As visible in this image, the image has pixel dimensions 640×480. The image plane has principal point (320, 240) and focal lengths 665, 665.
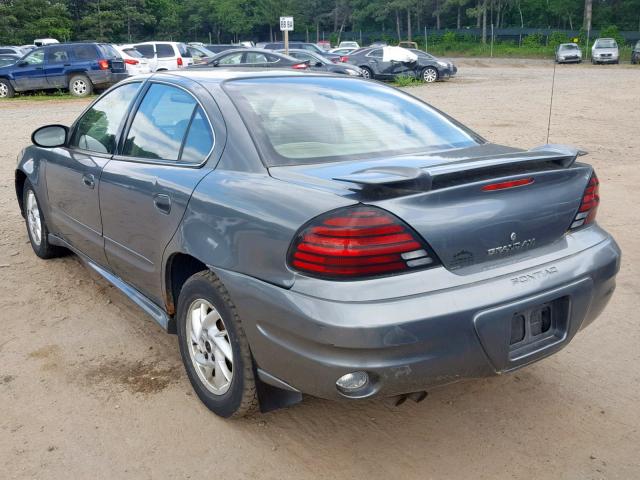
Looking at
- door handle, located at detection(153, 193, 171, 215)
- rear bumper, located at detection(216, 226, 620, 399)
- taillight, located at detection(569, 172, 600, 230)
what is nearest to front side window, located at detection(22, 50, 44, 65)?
door handle, located at detection(153, 193, 171, 215)

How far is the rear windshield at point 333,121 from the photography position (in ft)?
10.1

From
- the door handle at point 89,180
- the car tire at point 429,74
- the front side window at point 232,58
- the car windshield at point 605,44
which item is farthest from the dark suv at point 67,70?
the car windshield at point 605,44

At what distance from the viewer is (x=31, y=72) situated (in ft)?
70.2

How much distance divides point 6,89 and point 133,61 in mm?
4236

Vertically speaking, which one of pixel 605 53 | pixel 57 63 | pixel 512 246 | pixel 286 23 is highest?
pixel 286 23

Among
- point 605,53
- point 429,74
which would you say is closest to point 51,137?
point 429,74

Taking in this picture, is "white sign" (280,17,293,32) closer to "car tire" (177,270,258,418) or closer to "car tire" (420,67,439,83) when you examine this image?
"car tire" (420,67,439,83)

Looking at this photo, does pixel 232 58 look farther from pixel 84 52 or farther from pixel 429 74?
pixel 429 74

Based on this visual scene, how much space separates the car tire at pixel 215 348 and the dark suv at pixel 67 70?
63.6 feet

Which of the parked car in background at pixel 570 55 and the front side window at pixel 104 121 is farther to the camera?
the parked car in background at pixel 570 55

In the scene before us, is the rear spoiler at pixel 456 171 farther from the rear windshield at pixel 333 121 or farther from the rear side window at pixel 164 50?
the rear side window at pixel 164 50

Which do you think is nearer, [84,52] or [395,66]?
[84,52]

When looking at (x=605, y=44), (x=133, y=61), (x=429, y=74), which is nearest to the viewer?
(x=133, y=61)

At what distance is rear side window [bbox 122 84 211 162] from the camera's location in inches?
130
